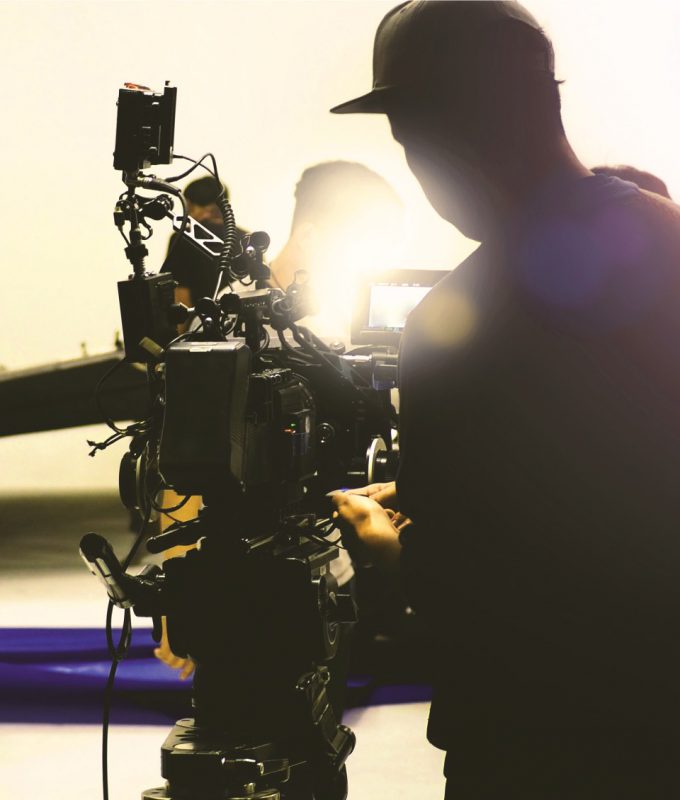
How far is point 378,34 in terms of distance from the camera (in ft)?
2.80

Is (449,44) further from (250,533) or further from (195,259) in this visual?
(195,259)

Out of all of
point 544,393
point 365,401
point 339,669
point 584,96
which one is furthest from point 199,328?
point 584,96

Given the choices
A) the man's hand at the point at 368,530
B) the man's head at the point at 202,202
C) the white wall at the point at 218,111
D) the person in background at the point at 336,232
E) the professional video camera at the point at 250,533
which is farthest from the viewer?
the white wall at the point at 218,111

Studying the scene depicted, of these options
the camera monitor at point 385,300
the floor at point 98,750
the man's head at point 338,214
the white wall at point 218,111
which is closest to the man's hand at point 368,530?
the camera monitor at point 385,300

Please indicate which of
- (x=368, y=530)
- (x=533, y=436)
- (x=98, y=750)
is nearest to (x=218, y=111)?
(x=98, y=750)

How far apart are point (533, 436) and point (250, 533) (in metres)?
0.61

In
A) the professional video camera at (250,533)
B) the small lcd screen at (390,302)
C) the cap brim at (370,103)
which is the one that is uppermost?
the cap brim at (370,103)

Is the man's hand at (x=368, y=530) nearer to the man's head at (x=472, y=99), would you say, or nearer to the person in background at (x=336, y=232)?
the man's head at (x=472, y=99)

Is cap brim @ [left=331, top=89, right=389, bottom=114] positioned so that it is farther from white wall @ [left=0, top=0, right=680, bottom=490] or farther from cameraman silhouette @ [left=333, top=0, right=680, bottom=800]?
white wall @ [left=0, top=0, right=680, bottom=490]

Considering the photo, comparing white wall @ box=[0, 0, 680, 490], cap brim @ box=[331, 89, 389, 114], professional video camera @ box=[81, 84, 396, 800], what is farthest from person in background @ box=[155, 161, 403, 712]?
cap brim @ box=[331, 89, 389, 114]

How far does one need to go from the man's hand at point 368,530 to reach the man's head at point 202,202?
6.31 feet

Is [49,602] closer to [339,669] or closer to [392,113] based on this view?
[339,669]

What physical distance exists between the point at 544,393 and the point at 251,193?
11.5 ft

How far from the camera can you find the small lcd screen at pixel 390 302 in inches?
60.6
